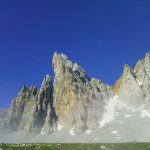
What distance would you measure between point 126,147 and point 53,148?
28452 mm

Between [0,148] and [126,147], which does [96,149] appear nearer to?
[126,147]

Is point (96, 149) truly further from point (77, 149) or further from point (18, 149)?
point (18, 149)

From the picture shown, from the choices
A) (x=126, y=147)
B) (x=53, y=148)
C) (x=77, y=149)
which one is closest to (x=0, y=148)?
(x=53, y=148)

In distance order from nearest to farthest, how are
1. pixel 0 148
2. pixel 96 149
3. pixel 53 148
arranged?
pixel 0 148 → pixel 53 148 → pixel 96 149

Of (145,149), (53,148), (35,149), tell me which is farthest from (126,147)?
(35,149)

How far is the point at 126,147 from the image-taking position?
130 m

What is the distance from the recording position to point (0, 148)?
98.1 metres

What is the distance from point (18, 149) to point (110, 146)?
1426 inches

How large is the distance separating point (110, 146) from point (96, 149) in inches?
184

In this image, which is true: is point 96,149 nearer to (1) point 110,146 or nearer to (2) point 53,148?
(1) point 110,146

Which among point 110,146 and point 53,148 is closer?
point 53,148

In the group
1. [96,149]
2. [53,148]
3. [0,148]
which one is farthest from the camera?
[96,149]

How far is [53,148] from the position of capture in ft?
376

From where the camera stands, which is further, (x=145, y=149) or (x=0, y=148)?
(x=145, y=149)
